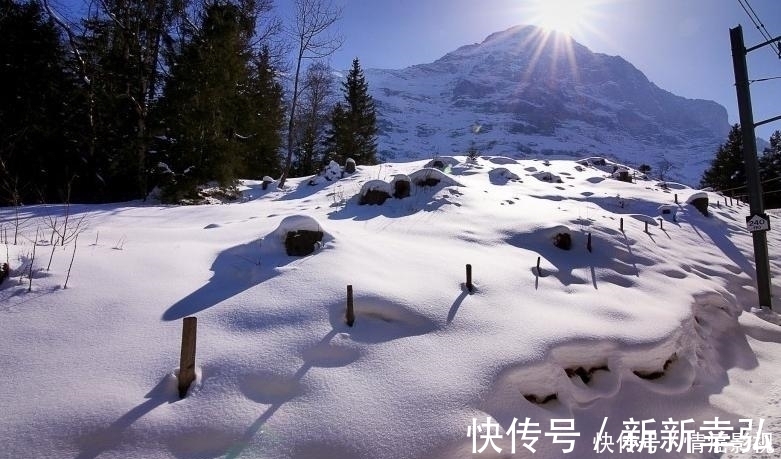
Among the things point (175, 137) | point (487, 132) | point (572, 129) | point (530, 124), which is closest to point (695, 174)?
point (572, 129)

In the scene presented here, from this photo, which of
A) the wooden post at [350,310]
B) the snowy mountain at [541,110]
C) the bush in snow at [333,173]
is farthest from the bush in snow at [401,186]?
the snowy mountain at [541,110]

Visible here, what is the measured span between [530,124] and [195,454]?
147 metres

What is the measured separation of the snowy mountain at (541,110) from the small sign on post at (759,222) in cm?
9721

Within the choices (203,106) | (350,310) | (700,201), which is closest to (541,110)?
(700,201)

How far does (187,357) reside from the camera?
267 cm

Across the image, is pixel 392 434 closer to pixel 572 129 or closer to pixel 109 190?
pixel 109 190

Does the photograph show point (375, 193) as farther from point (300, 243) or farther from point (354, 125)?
point (354, 125)

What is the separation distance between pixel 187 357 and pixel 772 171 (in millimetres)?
38235

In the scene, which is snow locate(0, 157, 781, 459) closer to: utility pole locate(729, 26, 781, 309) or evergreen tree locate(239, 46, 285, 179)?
utility pole locate(729, 26, 781, 309)

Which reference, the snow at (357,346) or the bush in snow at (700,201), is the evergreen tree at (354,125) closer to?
the bush in snow at (700,201)

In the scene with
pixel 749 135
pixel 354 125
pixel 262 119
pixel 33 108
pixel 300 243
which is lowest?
pixel 300 243

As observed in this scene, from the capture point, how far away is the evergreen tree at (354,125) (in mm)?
25672

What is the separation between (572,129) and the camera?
456 feet

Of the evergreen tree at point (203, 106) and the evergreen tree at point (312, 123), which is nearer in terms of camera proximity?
the evergreen tree at point (203, 106)
